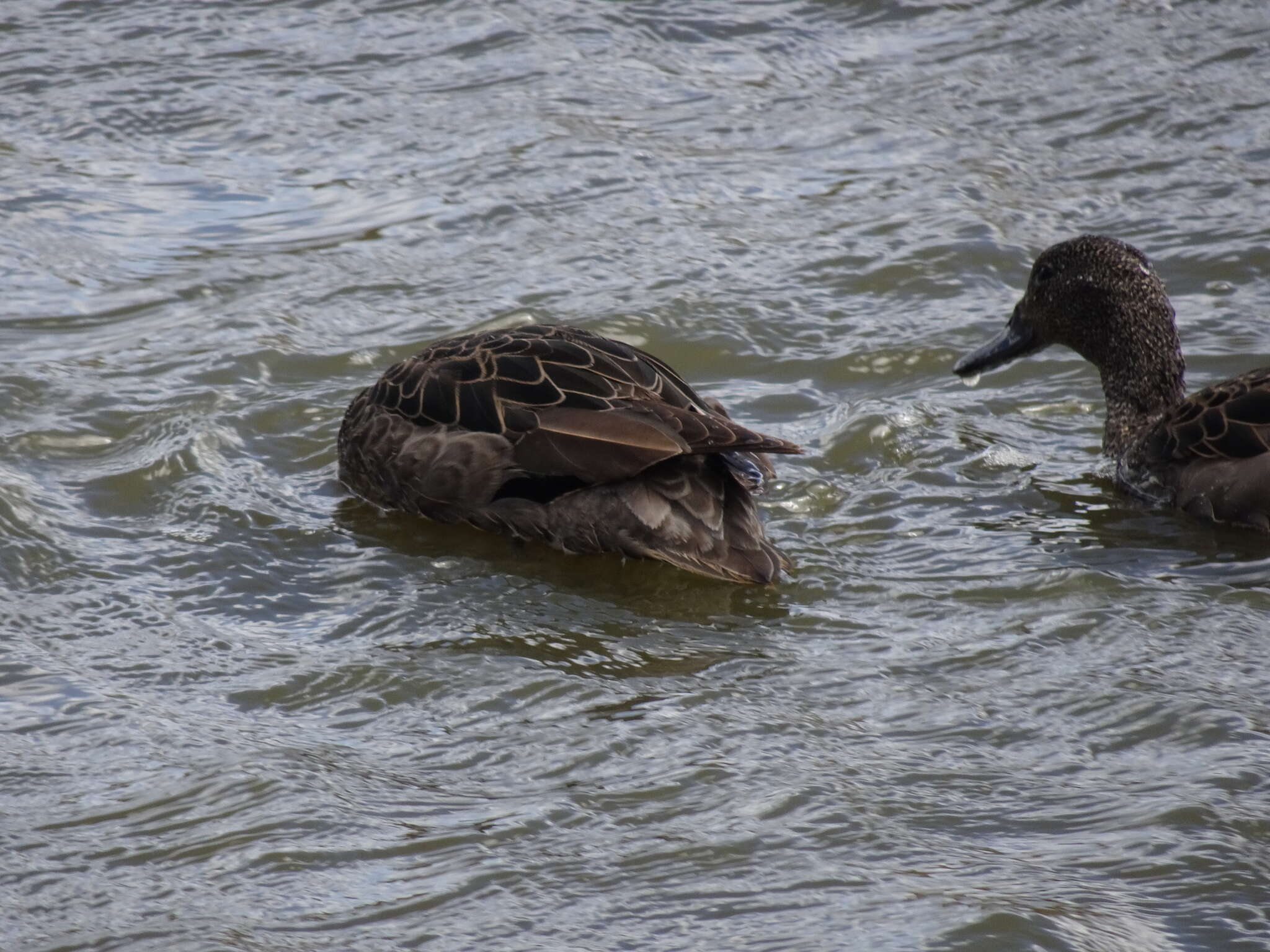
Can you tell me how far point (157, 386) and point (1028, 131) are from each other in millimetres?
6157

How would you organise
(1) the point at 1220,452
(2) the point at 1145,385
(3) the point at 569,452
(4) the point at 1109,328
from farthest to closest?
(4) the point at 1109,328 < (2) the point at 1145,385 < (1) the point at 1220,452 < (3) the point at 569,452

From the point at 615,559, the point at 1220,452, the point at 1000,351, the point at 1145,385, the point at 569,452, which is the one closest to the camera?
the point at 569,452

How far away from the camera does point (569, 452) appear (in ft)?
22.7

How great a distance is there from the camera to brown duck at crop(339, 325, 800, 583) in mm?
6738

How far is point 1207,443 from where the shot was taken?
7285mm

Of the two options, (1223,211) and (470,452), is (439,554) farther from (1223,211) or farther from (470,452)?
(1223,211)

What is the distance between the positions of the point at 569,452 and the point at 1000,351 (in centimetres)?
265

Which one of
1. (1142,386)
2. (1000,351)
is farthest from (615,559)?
(1142,386)

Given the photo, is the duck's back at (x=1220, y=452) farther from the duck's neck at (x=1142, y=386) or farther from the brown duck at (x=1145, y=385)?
the duck's neck at (x=1142, y=386)

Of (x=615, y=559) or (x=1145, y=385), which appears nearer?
(x=615, y=559)

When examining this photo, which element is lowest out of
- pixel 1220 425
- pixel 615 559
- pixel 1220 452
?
pixel 615 559

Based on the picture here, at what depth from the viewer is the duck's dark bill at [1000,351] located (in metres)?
8.45

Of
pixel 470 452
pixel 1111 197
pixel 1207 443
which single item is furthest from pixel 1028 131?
pixel 470 452

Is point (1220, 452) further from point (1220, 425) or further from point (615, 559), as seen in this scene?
point (615, 559)
